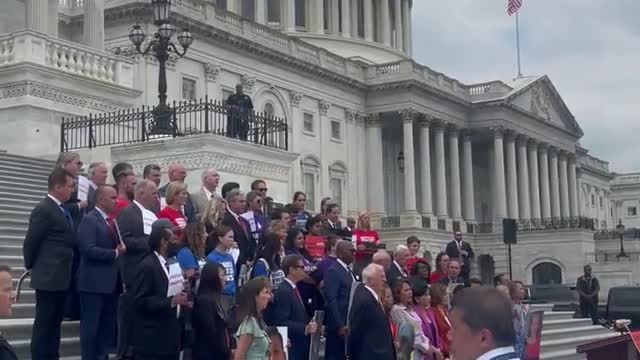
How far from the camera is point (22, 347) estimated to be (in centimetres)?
998

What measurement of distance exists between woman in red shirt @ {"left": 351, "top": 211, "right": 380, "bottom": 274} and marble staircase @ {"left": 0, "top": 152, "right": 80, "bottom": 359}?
14.5 feet

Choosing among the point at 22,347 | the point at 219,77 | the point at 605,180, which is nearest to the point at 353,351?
the point at 22,347

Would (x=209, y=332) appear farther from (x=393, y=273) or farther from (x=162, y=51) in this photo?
(x=162, y=51)

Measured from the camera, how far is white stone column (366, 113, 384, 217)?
57.0 m

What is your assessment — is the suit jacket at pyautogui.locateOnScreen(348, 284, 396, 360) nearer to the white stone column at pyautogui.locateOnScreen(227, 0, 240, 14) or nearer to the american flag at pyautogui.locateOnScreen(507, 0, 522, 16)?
the white stone column at pyautogui.locateOnScreen(227, 0, 240, 14)

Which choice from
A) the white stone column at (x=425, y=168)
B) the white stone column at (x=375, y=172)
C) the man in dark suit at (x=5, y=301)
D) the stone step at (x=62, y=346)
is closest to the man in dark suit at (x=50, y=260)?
the stone step at (x=62, y=346)

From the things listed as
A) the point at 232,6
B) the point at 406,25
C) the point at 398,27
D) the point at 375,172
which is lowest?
the point at 375,172

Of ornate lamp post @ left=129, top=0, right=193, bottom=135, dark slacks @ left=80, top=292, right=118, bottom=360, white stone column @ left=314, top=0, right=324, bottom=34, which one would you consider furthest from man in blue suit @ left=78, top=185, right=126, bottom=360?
white stone column @ left=314, top=0, right=324, bottom=34

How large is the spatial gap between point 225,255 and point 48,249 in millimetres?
1784

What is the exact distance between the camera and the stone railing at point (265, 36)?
42469mm

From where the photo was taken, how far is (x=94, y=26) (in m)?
30.1

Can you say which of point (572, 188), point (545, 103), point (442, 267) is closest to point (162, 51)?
point (442, 267)

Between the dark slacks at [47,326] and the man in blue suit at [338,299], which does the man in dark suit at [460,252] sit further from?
the dark slacks at [47,326]

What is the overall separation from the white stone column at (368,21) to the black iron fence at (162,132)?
49.5 meters
